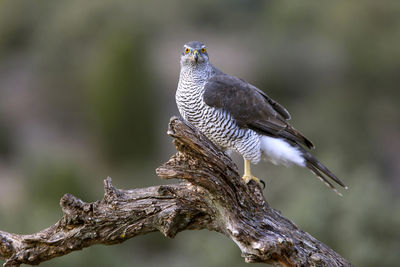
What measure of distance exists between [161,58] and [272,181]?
50.7 feet

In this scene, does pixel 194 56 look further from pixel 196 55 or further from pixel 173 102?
pixel 173 102

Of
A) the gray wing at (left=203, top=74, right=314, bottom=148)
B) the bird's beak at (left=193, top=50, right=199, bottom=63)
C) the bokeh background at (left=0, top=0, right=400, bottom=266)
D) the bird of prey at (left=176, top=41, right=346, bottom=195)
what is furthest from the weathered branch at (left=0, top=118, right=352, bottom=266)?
the bokeh background at (left=0, top=0, right=400, bottom=266)

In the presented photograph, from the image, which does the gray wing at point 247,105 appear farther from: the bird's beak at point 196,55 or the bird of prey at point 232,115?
the bird's beak at point 196,55

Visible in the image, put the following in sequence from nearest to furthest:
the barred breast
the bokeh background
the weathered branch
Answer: the weathered branch, the barred breast, the bokeh background

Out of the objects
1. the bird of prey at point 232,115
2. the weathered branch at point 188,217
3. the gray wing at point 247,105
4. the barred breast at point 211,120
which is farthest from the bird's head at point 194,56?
the weathered branch at point 188,217

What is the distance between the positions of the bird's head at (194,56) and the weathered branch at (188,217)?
5.40ft

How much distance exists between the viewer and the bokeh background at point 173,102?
1190 cm

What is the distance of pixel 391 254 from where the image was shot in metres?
10.9

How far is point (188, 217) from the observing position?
5.49 m

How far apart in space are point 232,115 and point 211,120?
27cm

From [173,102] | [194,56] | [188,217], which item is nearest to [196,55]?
[194,56]

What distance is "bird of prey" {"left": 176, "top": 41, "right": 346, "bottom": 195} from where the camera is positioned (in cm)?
646

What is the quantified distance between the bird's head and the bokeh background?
213 inches

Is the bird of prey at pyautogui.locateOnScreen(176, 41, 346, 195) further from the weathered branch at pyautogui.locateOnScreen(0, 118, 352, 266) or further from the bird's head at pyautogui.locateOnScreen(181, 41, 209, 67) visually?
the weathered branch at pyautogui.locateOnScreen(0, 118, 352, 266)
